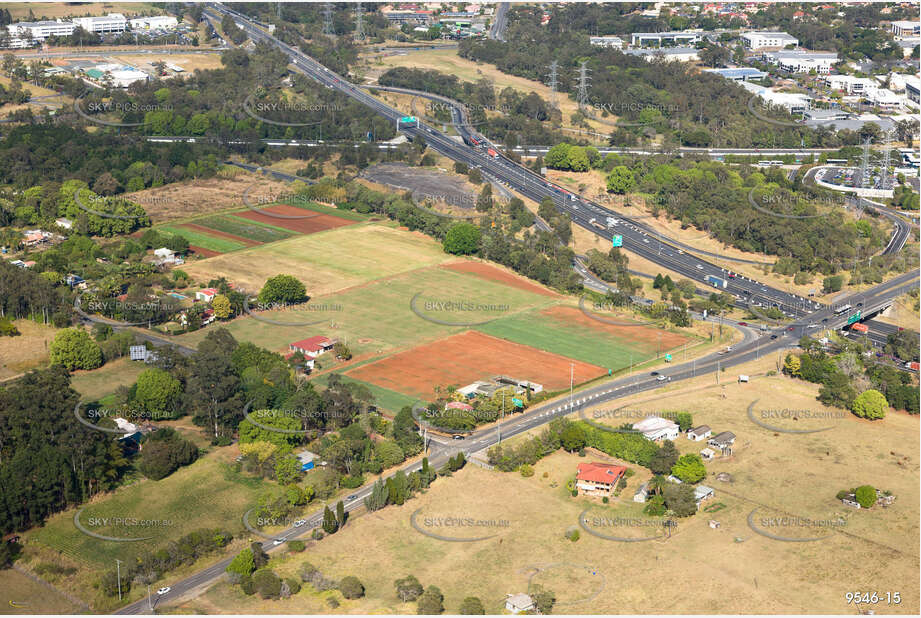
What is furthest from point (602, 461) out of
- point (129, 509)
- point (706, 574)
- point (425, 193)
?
point (425, 193)

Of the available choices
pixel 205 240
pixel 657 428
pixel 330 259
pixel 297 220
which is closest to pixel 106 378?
pixel 330 259

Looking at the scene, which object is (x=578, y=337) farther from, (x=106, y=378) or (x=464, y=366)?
(x=106, y=378)

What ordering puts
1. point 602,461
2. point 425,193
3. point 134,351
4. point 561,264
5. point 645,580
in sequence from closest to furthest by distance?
point 645,580 < point 602,461 < point 134,351 < point 561,264 < point 425,193

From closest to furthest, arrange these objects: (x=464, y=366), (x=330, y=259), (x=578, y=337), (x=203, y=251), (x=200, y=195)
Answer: (x=464, y=366) < (x=578, y=337) < (x=330, y=259) < (x=203, y=251) < (x=200, y=195)

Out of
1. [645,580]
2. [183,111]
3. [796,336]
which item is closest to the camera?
[645,580]

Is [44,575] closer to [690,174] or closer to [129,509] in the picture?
[129,509]

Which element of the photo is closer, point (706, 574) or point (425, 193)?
point (706, 574)
